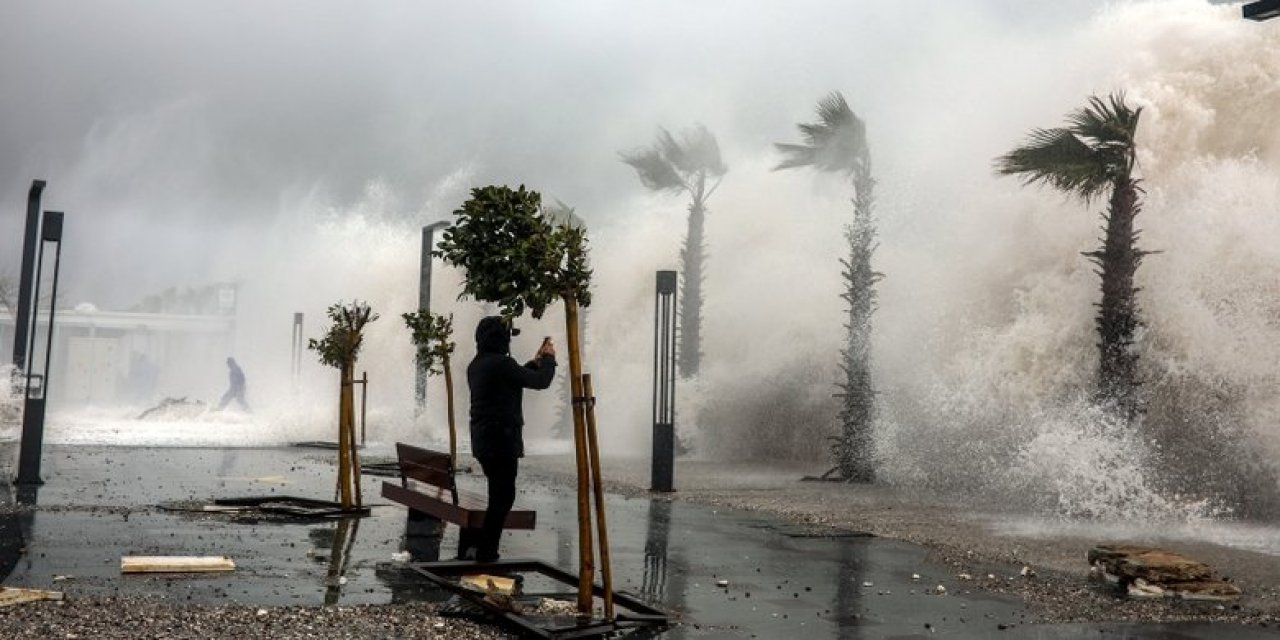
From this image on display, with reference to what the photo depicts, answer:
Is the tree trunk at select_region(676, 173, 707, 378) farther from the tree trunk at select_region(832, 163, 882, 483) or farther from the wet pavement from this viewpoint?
the wet pavement

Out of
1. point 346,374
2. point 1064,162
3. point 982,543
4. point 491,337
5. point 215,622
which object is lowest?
point 215,622

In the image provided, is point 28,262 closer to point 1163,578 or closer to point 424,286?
point 424,286

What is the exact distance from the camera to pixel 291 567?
812 cm

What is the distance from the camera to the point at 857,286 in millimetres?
20062

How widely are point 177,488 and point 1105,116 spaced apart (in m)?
12.8

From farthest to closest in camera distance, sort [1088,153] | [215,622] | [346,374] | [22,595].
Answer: [1088,153] < [346,374] < [22,595] < [215,622]

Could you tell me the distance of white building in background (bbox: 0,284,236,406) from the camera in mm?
55219

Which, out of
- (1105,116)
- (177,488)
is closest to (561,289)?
(177,488)

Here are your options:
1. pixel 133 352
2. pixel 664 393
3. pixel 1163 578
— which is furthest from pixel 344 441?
pixel 133 352

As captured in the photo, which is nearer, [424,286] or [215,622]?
[215,622]

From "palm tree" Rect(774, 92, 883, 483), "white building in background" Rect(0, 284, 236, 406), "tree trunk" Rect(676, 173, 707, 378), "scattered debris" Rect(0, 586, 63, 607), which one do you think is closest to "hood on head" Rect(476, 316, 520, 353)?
"scattered debris" Rect(0, 586, 63, 607)

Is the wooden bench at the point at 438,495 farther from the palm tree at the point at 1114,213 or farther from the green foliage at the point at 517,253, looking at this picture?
the palm tree at the point at 1114,213

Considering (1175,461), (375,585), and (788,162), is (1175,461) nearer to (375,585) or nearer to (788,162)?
(788,162)

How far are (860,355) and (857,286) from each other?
1.27m
